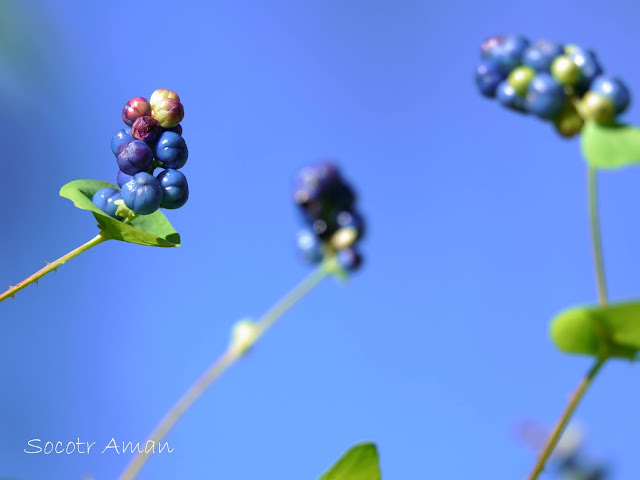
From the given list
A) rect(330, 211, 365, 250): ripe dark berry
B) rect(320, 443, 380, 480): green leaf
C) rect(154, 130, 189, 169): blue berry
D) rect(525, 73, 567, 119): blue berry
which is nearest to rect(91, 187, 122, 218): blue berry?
rect(154, 130, 189, 169): blue berry

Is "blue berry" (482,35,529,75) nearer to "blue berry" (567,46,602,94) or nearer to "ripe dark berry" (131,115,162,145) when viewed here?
"blue berry" (567,46,602,94)

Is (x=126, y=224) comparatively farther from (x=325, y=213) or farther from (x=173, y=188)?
(x=325, y=213)

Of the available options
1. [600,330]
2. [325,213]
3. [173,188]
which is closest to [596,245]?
[600,330]

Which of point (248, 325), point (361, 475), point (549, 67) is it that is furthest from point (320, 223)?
point (361, 475)

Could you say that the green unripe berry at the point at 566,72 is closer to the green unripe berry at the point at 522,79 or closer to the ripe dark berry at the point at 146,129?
the green unripe berry at the point at 522,79

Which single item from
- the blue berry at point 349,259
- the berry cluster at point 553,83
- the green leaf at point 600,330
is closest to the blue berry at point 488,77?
the berry cluster at point 553,83

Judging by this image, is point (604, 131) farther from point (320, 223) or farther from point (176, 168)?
point (320, 223)
